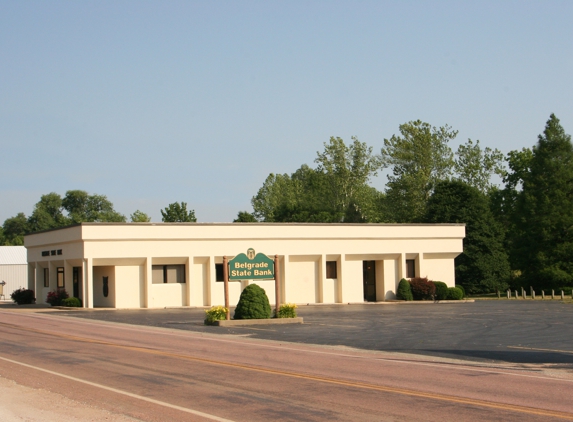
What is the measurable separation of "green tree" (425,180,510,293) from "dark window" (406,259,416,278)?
Answer: 8.48 m

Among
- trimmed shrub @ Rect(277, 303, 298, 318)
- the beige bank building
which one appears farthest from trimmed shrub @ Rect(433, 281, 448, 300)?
trimmed shrub @ Rect(277, 303, 298, 318)

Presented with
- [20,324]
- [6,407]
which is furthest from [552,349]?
[20,324]

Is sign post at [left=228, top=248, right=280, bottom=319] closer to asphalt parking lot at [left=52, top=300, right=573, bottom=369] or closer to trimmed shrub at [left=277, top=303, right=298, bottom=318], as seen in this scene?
trimmed shrub at [left=277, top=303, right=298, bottom=318]

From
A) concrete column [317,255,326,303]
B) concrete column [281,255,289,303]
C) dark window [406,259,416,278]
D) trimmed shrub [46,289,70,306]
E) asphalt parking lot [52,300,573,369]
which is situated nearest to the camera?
asphalt parking lot [52,300,573,369]

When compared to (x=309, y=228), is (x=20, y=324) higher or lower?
lower

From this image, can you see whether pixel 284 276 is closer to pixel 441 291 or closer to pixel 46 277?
pixel 441 291

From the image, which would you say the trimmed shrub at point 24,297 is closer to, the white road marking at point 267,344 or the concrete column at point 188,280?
the concrete column at point 188,280

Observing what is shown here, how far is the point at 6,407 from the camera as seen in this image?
34.0ft

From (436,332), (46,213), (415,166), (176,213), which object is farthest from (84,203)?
(436,332)

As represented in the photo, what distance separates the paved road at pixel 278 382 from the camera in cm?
991

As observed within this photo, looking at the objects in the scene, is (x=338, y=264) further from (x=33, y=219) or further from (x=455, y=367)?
(x=33, y=219)

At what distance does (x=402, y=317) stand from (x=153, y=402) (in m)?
21.9

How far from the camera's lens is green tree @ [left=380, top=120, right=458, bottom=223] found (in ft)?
232

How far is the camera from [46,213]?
438ft
